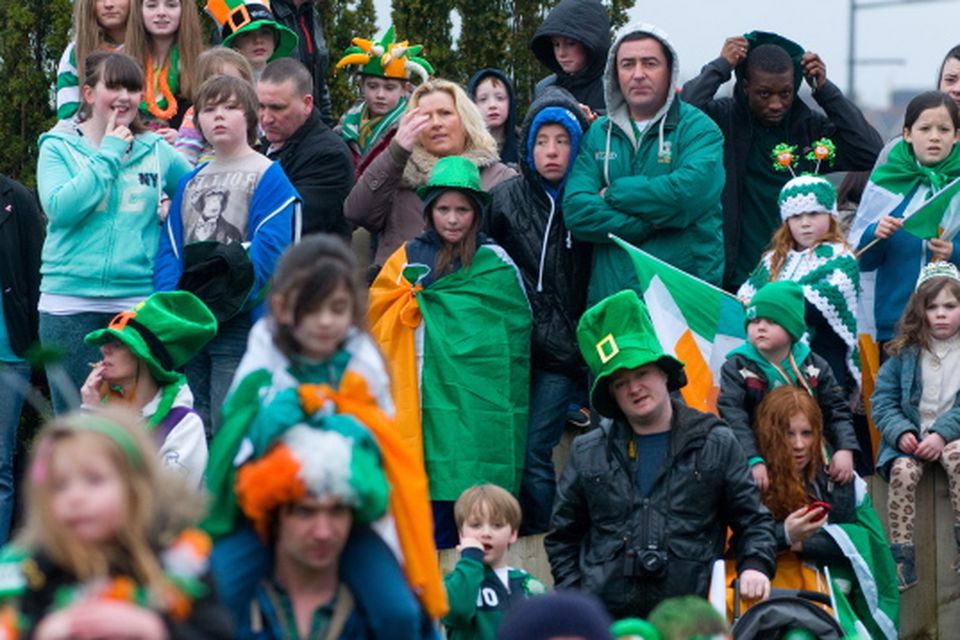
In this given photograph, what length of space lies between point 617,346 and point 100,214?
8.60 feet

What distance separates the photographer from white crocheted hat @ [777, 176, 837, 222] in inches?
375

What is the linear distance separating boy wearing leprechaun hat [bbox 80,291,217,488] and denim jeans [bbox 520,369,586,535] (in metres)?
2.04

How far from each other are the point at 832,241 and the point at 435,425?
2.16m

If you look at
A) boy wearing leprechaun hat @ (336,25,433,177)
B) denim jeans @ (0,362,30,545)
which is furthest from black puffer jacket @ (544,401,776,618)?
boy wearing leprechaun hat @ (336,25,433,177)

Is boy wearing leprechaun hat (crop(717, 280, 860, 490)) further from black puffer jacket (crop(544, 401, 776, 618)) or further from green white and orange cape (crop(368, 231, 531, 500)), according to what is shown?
green white and orange cape (crop(368, 231, 531, 500))

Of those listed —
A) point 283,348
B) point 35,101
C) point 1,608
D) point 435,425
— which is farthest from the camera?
point 35,101

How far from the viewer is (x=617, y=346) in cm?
759

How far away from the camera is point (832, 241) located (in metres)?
9.59

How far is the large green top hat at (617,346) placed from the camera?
7.52 m

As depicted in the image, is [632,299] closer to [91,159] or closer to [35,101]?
[91,159]

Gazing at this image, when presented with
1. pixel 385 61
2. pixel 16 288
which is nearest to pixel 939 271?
pixel 385 61

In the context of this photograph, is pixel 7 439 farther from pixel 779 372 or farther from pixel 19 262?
pixel 779 372

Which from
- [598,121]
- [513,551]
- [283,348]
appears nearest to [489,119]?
[598,121]

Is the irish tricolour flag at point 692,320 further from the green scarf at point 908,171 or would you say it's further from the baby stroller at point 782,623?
A: the baby stroller at point 782,623
